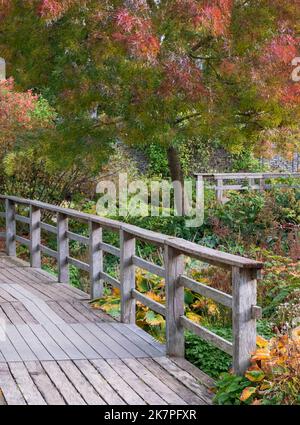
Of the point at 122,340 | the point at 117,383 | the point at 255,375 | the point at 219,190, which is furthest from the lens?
the point at 219,190

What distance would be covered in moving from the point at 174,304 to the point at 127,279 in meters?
1.31

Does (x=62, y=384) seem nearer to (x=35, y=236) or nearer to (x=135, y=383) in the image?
(x=135, y=383)

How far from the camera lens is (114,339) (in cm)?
666

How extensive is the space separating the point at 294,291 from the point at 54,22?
6.35 meters

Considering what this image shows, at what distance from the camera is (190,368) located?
5.80m

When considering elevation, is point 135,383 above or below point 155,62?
below

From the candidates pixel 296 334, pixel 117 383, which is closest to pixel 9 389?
pixel 117 383

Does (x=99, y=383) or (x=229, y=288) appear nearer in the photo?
(x=99, y=383)

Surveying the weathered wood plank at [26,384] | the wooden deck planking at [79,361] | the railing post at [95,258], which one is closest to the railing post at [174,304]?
the wooden deck planking at [79,361]

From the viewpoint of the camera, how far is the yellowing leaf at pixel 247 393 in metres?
4.78

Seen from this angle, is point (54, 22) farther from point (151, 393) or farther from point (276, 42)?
point (151, 393)

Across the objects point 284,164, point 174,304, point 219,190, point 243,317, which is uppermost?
point 284,164

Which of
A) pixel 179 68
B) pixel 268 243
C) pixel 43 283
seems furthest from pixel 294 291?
pixel 268 243

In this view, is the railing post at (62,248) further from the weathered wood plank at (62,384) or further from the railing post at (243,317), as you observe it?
the railing post at (243,317)
